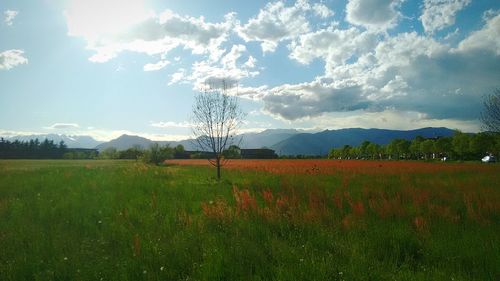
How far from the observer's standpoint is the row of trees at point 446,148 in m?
69.1

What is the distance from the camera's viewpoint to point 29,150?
117 metres

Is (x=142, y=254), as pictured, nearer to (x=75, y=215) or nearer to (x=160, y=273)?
(x=160, y=273)

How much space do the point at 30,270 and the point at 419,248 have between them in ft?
23.0

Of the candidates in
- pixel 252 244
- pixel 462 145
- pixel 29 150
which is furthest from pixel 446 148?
pixel 29 150

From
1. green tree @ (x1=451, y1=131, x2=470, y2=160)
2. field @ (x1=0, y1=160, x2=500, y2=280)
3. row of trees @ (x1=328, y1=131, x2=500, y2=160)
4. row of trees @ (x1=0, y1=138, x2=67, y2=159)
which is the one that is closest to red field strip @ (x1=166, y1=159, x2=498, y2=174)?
row of trees @ (x1=328, y1=131, x2=500, y2=160)

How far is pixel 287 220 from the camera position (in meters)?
7.77

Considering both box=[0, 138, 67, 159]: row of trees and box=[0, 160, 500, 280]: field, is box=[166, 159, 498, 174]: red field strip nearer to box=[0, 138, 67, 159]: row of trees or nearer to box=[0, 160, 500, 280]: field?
box=[0, 160, 500, 280]: field

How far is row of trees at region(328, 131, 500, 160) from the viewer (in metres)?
69.1

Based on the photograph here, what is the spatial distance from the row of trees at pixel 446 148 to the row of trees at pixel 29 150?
123 m

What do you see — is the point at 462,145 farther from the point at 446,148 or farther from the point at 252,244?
the point at 252,244

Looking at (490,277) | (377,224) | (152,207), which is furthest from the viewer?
(152,207)

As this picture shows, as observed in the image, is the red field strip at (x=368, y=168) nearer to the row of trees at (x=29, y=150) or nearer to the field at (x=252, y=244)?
the field at (x=252, y=244)

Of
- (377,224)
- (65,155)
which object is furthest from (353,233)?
(65,155)

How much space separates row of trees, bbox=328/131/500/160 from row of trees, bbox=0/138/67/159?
403ft
